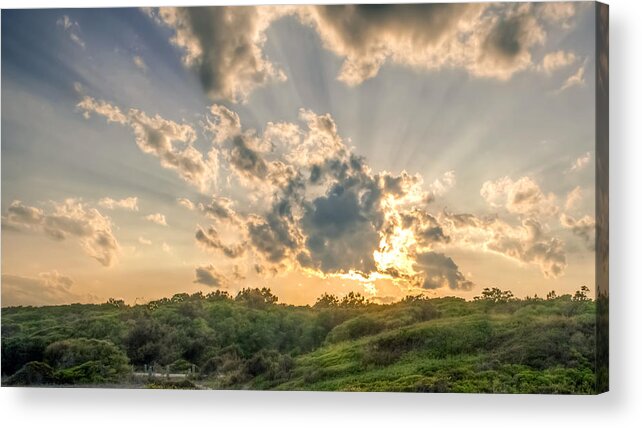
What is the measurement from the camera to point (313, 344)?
14.5 meters

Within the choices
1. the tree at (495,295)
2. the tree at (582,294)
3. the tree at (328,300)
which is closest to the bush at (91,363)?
the tree at (328,300)

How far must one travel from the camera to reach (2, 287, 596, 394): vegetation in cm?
1394

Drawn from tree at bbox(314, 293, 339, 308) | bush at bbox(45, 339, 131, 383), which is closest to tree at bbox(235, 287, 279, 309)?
tree at bbox(314, 293, 339, 308)

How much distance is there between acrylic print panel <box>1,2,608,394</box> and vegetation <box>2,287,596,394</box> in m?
0.02

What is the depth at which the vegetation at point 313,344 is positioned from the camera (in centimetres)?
1394

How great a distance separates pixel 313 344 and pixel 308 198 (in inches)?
56.5

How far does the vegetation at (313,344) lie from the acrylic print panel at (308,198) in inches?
0.8

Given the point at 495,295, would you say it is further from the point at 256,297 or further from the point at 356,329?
the point at 256,297

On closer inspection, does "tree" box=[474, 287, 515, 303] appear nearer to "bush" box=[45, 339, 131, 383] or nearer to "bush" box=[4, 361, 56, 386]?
"bush" box=[45, 339, 131, 383]

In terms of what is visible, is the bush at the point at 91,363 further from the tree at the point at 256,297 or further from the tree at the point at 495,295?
the tree at the point at 495,295

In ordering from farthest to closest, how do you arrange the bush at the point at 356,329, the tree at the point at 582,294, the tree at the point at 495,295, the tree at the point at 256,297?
the tree at the point at 256,297 → the bush at the point at 356,329 → the tree at the point at 495,295 → the tree at the point at 582,294

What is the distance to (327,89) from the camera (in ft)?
47.2

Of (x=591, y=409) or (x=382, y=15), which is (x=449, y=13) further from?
(x=591, y=409)

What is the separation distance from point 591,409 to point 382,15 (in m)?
4.26
